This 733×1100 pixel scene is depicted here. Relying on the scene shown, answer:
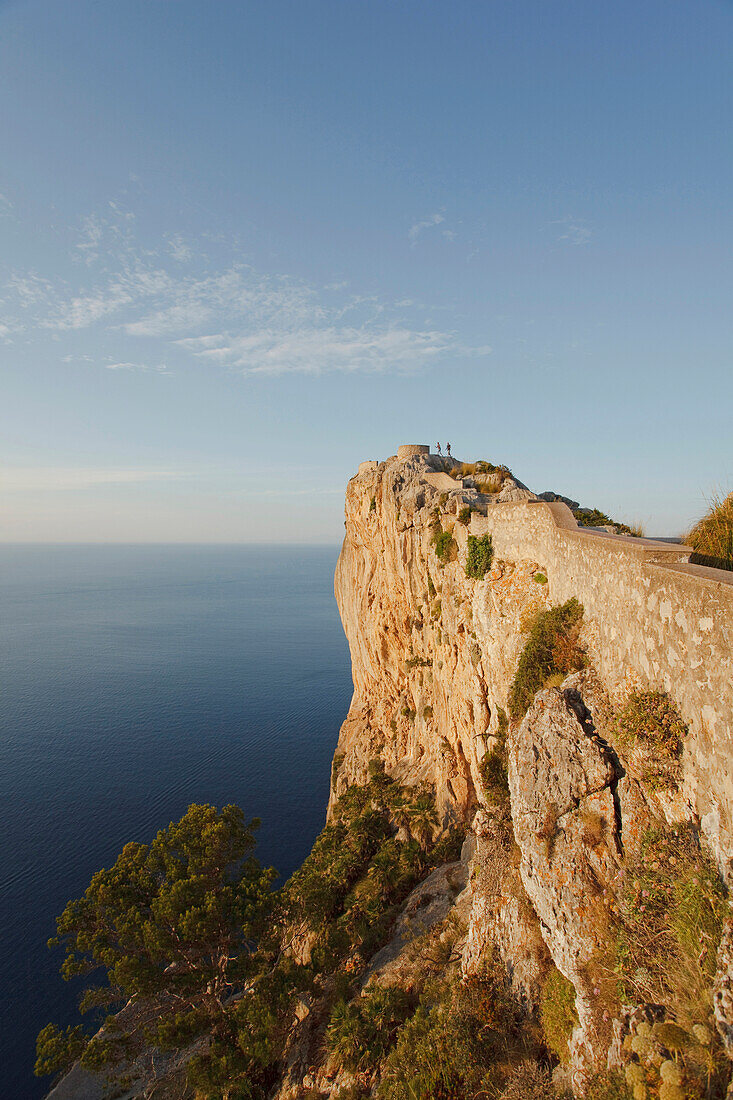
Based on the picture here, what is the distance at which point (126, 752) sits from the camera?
2108 inches

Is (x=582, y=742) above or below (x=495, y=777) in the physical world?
above

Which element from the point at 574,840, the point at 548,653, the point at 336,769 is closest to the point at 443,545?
the point at 548,653

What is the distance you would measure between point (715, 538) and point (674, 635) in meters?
4.18

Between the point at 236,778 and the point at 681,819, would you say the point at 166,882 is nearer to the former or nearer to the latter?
the point at 681,819

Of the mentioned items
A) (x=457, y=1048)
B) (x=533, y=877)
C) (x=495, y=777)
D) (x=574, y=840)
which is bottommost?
(x=457, y=1048)

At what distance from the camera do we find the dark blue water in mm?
31344

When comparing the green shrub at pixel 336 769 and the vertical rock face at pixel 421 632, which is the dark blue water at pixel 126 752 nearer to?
the green shrub at pixel 336 769

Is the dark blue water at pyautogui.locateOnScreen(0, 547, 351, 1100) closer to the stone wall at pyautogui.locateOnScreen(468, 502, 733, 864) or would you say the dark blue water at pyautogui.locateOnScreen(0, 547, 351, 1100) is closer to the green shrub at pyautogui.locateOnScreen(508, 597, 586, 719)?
the green shrub at pyautogui.locateOnScreen(508, 597, 586, 719)

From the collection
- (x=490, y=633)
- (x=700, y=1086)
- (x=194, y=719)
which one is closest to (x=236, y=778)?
(x=194, y=719)

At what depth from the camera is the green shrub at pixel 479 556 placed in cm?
1675

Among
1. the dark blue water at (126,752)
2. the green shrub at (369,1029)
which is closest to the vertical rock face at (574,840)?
the green shrub at (369,1029)

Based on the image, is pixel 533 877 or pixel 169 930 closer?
pixel 533 877

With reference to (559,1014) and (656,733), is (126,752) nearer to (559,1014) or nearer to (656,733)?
(559,1014)

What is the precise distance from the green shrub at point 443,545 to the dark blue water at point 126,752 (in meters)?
30.5
